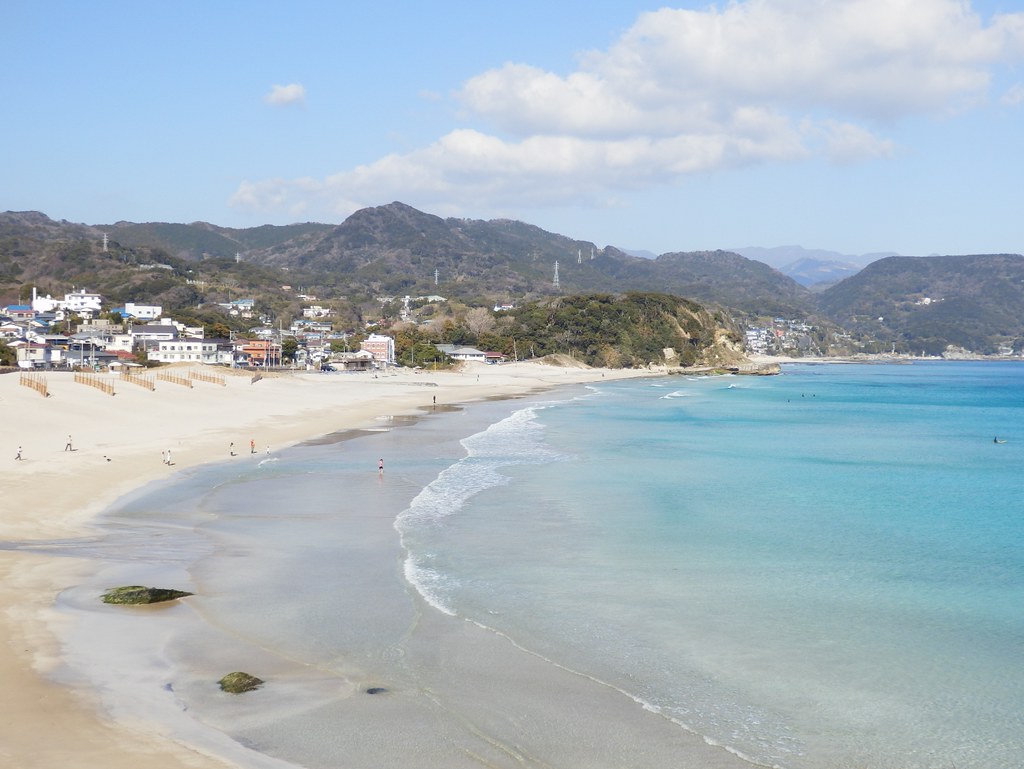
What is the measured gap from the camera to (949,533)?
2100cm

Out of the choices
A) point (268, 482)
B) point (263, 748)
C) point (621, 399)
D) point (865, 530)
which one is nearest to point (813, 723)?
point (263, 748)

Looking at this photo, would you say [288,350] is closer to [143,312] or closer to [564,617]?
[143,312]

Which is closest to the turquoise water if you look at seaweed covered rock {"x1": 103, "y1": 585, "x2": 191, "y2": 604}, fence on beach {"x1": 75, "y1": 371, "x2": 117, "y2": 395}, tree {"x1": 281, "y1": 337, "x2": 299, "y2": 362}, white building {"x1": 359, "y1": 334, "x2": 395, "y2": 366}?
seaweed covered rock {"x1": 103, "y1": 585, "x2": 191, "y2": 604}

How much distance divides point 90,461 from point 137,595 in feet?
49.2

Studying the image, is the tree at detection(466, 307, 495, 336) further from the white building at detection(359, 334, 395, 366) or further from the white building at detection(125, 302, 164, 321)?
the white building at detection(125, 302, 164, 321)

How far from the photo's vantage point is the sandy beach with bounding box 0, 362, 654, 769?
8.46 metres

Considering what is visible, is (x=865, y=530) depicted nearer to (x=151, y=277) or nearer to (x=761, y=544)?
(x=761, y=544)

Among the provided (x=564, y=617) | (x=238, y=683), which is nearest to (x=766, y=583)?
(x=564, y=617)

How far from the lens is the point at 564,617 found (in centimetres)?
1355

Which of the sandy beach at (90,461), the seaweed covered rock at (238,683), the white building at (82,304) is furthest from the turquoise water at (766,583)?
the white building at (82,304)

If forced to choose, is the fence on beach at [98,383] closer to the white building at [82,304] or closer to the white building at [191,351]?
the white building at [191,351]

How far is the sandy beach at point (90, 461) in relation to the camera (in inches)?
333

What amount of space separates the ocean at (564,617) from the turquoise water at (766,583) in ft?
0.21

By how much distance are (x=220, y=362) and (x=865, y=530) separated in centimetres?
7014
